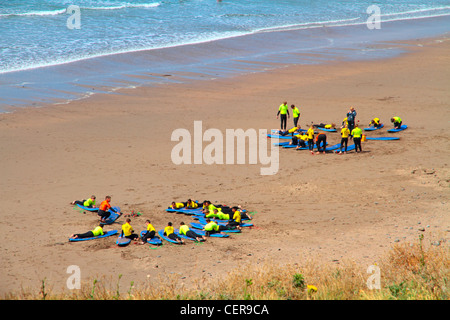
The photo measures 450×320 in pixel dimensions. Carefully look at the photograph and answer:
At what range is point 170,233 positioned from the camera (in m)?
11.5

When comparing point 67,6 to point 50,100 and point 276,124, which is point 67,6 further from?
point 276,124

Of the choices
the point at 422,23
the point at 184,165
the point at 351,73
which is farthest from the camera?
the point at 422,23

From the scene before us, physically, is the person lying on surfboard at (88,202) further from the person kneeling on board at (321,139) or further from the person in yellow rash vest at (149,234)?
the person kneeling on board at (321,139)

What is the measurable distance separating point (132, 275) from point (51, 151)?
861 cm

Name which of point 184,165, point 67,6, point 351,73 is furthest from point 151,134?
point 67,6

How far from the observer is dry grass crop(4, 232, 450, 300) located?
306 inches

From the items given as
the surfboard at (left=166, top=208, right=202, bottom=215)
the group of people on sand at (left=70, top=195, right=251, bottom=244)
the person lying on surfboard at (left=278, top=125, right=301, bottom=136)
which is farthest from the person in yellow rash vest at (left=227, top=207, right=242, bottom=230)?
the person lying on surfboard at (left=278, top=125, right=301, bottom=136)

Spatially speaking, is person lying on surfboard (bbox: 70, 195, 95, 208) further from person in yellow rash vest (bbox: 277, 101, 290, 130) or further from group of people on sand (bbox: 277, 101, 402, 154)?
person in yellow rash vest (bbox: 277, 101, 290, 130)

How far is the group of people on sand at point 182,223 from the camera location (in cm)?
1145

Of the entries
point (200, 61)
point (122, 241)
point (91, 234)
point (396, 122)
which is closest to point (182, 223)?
point (122, 241)

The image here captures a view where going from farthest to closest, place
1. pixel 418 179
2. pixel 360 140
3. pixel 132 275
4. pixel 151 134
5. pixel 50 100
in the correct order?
pixel 50 100
pixel 151 134
pixel 360 140
pixel 418 179
pixel 132 275

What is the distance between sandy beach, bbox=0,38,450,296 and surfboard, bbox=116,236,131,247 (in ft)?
0.45

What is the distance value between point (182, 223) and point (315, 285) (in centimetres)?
420

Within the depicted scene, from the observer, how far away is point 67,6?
4444cm
